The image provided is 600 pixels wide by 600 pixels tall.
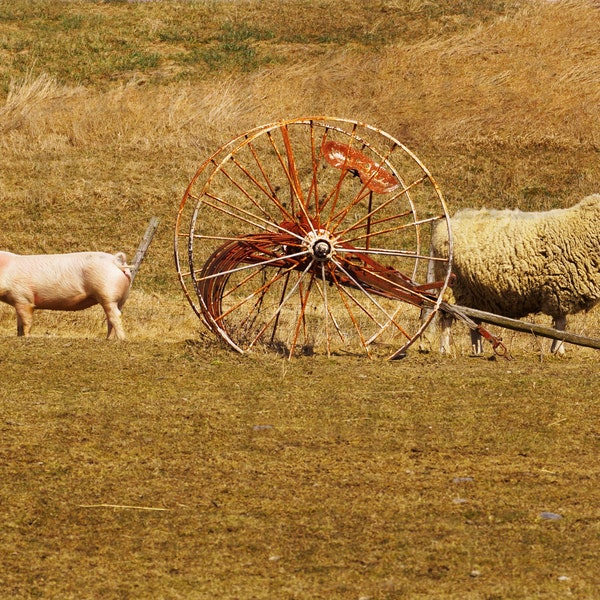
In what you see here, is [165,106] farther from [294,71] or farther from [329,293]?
[329,293]

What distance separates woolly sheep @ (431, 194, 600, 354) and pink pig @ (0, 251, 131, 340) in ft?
13.3

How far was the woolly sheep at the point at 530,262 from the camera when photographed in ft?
45.1

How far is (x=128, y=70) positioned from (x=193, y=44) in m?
3.64

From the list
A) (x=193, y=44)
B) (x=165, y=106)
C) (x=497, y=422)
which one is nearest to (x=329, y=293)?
(x=165, y=106)

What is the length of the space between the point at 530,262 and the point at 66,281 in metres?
5.73

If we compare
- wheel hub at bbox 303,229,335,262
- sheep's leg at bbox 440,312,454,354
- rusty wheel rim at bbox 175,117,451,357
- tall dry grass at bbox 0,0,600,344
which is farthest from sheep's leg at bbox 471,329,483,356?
tall dry grass at bbox 0,0,600,344

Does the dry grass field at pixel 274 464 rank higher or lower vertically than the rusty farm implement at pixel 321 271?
lower

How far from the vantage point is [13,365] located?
10.3m

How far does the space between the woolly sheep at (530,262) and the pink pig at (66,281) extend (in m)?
4.06

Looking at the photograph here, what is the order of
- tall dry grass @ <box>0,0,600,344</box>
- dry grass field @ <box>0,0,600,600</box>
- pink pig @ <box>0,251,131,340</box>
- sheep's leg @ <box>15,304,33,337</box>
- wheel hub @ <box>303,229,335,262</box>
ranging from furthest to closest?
tall dry grass @ <box>0,0,600,344</box> → sheep's leg @ <box>15,304,33,337</box> → pink pig @ <box>0,251,131,340</box> → wheel hub @ <box>303,229,335,262</box> → dry grass field @ <box>0,0,600,600</box>

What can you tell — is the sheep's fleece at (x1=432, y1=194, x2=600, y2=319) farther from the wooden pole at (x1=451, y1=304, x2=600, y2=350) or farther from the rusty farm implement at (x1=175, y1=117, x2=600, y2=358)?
the wooden pole at (x1=451, y1=304, x2=600, y2=350)

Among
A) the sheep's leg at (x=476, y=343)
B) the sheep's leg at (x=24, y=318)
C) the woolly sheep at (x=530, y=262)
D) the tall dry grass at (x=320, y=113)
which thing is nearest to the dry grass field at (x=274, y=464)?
the sheep's leg at (x=476, y=343)

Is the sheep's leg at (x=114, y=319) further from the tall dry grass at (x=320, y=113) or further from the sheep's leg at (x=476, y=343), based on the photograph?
the tall dry grass at (x=320, y=113)

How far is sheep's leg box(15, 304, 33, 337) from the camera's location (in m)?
12.7
